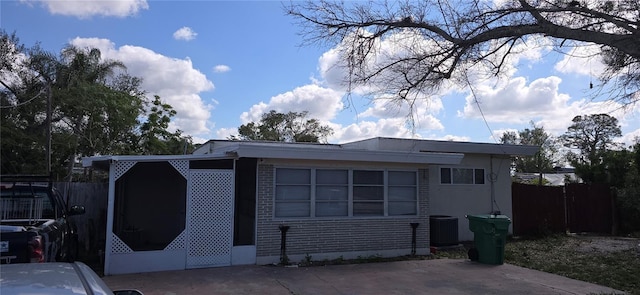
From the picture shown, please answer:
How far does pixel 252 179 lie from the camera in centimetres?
1096

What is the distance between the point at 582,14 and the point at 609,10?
2.46 ft

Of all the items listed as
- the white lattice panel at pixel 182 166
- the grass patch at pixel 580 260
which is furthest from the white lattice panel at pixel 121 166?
the grass patch at pixel 580 260

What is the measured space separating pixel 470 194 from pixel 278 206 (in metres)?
7.18

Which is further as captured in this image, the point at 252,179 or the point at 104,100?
the point at 104,100

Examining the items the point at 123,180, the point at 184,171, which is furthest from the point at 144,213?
the point at 184,171

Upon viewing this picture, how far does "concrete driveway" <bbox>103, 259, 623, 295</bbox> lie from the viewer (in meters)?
8.20

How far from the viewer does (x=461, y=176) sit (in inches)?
593

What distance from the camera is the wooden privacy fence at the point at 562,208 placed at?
16062 mm

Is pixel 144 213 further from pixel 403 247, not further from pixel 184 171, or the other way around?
pixel 403 247

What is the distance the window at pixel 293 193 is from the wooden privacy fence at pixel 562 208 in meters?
8.44

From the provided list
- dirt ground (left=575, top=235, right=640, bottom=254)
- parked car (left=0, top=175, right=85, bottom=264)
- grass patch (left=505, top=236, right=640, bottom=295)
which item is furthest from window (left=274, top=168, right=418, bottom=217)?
dirt ground (left=575, top=235, right=640, bottom=254)

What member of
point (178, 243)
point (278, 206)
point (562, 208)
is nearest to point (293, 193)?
point (278, 206)

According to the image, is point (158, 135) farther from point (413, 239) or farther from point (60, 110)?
point (413, 239)

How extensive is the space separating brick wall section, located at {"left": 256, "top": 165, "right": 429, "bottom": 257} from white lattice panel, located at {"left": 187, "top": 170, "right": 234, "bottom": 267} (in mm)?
665
